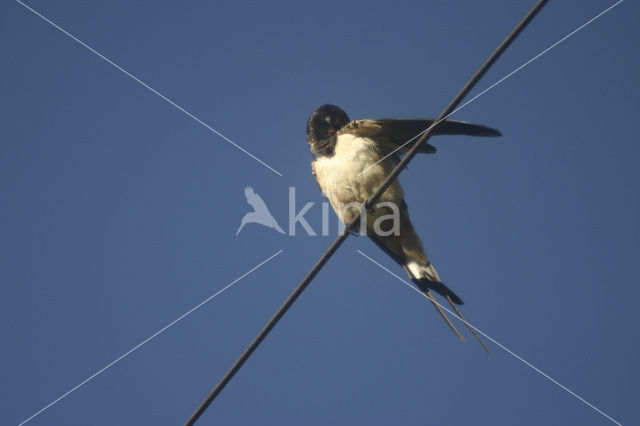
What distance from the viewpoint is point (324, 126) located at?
3.84m

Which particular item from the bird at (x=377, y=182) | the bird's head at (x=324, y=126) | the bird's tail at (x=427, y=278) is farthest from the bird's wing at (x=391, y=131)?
the bird's tail at (x=427, y=278)

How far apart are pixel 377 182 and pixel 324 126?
0.70 metres

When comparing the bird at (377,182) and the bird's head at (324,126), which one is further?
the bird's head at (324,126)

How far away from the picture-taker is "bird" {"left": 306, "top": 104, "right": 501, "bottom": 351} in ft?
11.1

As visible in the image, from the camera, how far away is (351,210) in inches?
137

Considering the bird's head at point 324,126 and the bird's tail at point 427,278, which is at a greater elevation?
the bird's head at point 324,126

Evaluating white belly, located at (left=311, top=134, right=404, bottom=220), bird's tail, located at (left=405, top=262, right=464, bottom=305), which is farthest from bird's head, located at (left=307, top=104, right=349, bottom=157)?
bird's tail, located at (left=405, top=262, right=464, bottom=305)

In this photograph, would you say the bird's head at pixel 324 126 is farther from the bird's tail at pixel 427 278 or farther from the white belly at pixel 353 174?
the bird's tail at pixel 427 278

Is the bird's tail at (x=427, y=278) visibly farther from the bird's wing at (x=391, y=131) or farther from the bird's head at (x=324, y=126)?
the bird's head at (x=324, y=126)

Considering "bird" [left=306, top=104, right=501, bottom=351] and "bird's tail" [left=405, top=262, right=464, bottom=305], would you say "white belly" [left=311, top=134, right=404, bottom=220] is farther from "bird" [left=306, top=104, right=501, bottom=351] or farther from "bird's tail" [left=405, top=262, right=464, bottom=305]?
"bird's tail" [left=405, top=262, right=464, bottom=305]

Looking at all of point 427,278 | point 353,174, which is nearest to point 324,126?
point 353,174

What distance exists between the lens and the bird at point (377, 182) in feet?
11.1

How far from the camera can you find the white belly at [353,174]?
339cm

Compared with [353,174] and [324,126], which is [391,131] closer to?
[353,174]
